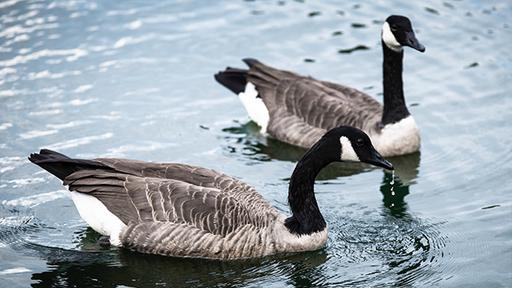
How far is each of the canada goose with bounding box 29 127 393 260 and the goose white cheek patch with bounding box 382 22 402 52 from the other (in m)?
3.17

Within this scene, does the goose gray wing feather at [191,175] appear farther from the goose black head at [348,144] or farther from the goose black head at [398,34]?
the goose black head at [398,34]

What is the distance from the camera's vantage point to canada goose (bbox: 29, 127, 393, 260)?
1088cm

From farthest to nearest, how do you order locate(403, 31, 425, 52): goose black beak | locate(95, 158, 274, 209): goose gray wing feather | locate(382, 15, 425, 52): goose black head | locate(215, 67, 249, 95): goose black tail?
locate(215, 67, 249, 95): goose black tail, locate(382, 15, 425, 52): goose black head, locate(403, 31, 425, 52): goose black beak, locate(95, 158, 274, 209): goose gray wing feather

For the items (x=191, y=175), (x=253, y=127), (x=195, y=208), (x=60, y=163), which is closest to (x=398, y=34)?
(x=253, y=127)

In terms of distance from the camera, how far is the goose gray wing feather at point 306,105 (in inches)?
559

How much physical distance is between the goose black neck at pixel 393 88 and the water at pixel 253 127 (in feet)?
1.86

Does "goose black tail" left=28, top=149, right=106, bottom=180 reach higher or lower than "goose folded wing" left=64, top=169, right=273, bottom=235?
higher

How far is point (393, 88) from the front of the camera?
550 inches

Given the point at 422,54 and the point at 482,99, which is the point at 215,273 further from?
the point at 422,54

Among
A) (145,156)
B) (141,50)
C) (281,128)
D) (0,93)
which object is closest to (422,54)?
(281,128)

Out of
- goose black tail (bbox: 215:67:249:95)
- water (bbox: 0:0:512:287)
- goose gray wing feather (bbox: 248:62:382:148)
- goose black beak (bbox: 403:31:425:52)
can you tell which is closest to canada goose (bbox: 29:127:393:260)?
water (bbox: 0:0:512:287)

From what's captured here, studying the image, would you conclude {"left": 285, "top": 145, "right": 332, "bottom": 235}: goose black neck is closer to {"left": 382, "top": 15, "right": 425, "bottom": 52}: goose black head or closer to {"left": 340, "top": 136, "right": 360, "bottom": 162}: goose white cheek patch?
{"left": 340, "top": 136, "right": 360, "bottom": 162}: goose white cheek patch

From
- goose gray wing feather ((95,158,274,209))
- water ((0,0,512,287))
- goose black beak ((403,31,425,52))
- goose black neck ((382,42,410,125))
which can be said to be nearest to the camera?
water ((0,0,512,287))

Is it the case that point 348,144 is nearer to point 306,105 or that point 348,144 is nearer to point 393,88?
point 393,88
